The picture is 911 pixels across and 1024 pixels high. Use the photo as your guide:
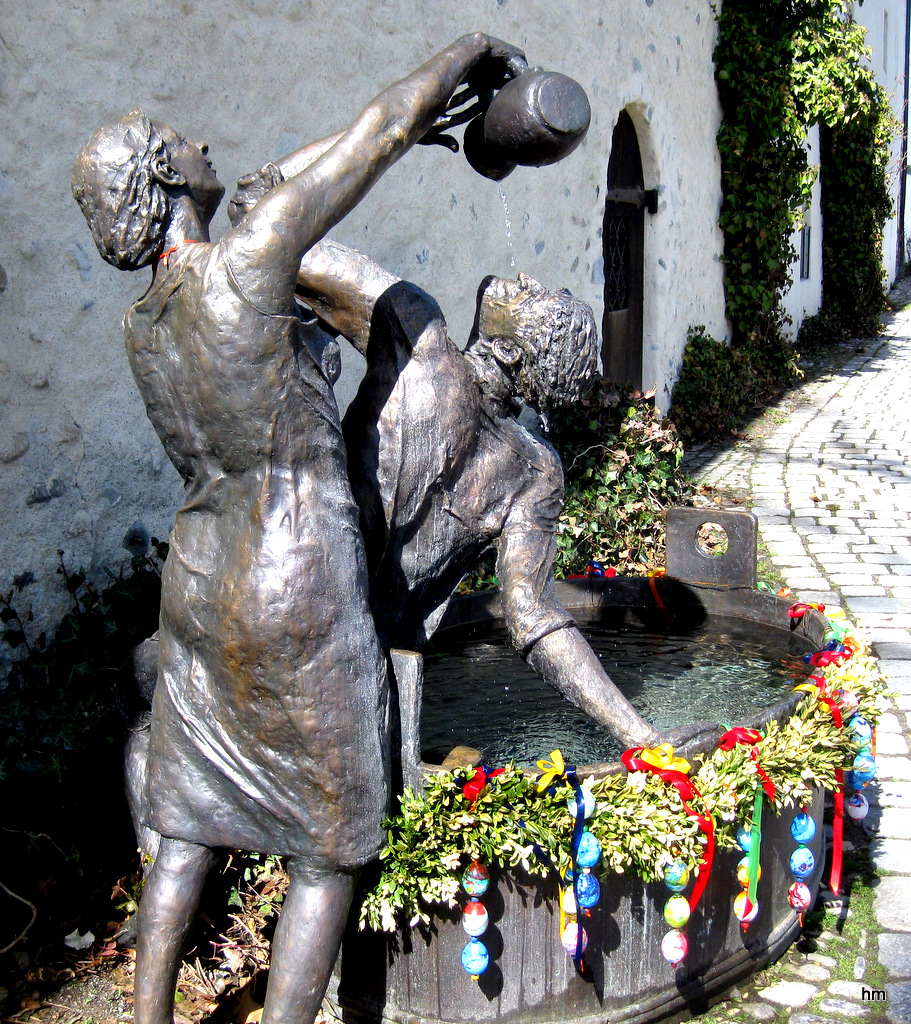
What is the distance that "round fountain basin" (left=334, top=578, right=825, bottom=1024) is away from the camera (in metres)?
2.27

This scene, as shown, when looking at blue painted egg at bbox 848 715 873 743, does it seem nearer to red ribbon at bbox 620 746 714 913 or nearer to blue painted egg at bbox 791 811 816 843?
blue painted egg at bbox 791 811 816 843

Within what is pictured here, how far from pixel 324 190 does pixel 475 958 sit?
61.2 inches

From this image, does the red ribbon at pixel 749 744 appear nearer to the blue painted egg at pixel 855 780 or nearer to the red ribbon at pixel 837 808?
the red ribbon at pixel 837 808

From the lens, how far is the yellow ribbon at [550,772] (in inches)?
86.0

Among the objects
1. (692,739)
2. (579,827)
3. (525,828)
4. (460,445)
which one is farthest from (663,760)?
(460,445)

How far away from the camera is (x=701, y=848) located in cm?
227

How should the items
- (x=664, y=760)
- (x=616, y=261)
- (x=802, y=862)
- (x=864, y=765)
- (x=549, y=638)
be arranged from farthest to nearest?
(x=616, y=261) < (x=864, y=765) < (x=802, y=862) < (x=549, y=638) < (x=664, y=760)

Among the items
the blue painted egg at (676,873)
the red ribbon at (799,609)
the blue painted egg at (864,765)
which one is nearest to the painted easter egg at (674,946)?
the blue painted egg at (676,873)

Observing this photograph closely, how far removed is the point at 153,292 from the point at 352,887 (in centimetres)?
120

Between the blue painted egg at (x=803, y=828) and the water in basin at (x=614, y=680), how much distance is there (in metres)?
0.37

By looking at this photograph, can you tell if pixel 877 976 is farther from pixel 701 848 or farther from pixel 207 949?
pixel 207 949

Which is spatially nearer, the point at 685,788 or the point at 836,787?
the point at 685,788

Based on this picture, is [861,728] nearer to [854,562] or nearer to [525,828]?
[525,828]

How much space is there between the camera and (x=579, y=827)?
2191 millimetres
